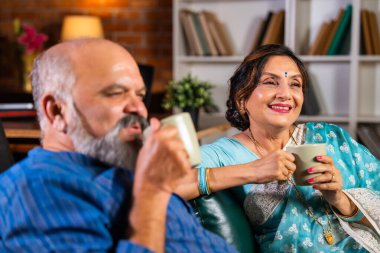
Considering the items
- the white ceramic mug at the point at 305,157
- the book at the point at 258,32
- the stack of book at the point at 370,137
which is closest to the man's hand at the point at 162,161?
the white ceramic mug at the point at 305,157

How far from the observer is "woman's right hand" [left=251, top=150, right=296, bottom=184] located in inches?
56.3

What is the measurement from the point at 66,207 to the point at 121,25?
12.9 ft

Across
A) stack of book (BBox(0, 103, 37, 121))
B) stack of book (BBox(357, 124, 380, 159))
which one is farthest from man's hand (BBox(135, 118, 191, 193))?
stack of book (BBox(357, 124, 380, 159))

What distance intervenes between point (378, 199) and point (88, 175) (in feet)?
3.22

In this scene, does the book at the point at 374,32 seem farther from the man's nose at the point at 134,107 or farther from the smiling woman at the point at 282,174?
the man's nose at the point at 134,107

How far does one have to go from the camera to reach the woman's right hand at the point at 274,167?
4.69ft

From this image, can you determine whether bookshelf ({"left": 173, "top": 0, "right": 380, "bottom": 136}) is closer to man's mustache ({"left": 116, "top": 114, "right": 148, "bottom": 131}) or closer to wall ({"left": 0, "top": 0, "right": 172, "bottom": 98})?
wall ({"left": 0, "top": 0, "right": 172, "bottom": 98})

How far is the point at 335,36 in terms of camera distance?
3.75m

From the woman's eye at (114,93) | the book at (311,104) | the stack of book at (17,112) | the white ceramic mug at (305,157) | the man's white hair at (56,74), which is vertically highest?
the man's white hair at (56,74)

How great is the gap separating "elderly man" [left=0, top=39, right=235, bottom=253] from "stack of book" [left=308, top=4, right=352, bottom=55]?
2.86 metres

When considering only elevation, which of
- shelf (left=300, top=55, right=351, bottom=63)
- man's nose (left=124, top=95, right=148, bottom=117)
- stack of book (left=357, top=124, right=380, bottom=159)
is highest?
man's nose (left=124, top=95, right=148, bottom=117)

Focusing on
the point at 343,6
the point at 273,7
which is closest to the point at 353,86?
the point at 343,6

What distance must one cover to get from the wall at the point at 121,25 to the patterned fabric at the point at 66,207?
3.59m

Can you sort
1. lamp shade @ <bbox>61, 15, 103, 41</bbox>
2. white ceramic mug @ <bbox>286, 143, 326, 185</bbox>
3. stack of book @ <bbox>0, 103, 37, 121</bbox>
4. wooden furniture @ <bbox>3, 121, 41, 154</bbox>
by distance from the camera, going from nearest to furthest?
white ceramic mug @ <bbox>286, 143, 326, 185</bbox>, wooden furniture @ <bbox>3, 121, 41, 154</bbox>, stack of book @ <bbox>0, 103, 37, 121</bbox>, lamp shade @ <bbox>61, 15, 103, 41</bbox>
